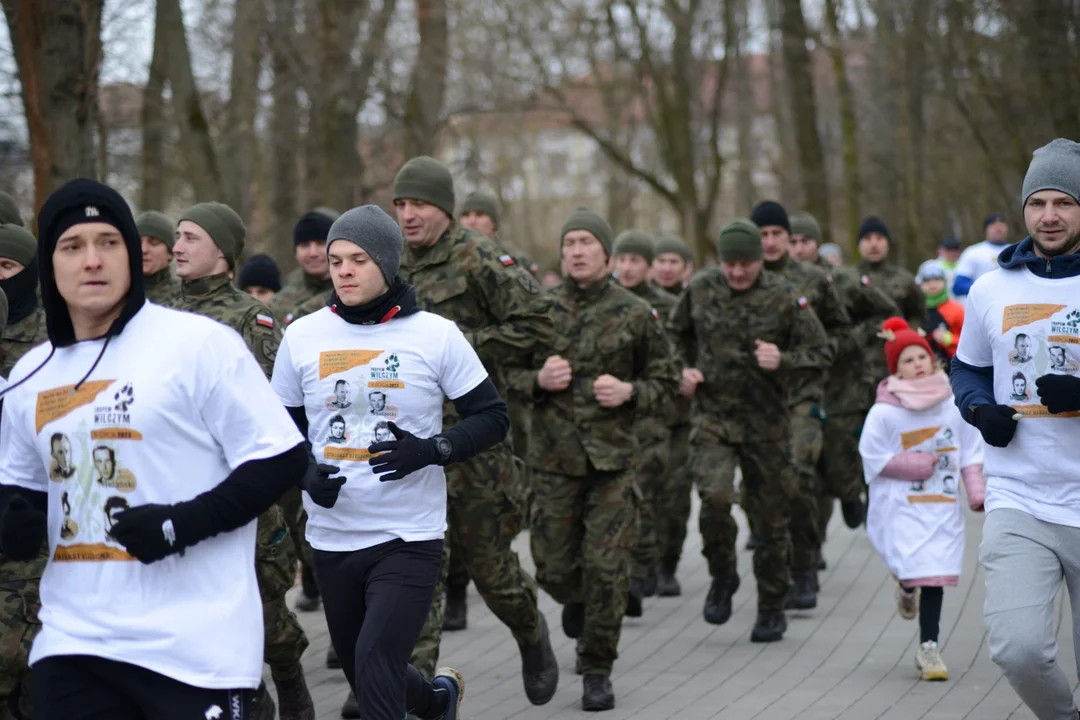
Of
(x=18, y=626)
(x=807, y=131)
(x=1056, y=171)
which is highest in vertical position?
(x=807, y=131)

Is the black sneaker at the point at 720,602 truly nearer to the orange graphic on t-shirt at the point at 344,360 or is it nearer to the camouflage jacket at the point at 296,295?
the camouflage jacket at the point at 296,295

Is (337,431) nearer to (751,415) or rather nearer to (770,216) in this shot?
(751,415)

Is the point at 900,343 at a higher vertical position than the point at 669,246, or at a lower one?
lower

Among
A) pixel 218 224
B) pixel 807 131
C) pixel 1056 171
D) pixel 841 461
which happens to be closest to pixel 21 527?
pixel 218 224

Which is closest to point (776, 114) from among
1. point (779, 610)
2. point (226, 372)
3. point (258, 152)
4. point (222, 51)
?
point (258, 152)

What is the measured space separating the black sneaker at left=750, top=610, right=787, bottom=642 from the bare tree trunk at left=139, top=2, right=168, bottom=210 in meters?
11.7

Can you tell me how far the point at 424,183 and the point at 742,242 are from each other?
2.69 m

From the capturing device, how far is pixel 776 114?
4153 centimetres

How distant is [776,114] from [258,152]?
16.7 metres

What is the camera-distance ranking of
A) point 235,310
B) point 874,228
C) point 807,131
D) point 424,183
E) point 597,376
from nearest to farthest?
point 235,310 < point 424,183 < point 597,376 < point 874,228 < point 807,131

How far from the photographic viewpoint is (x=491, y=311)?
763 centimetres

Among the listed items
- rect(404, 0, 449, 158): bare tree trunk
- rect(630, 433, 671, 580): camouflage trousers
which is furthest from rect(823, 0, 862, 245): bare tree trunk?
rect(630, 433, 671, 580): camouflage trousers

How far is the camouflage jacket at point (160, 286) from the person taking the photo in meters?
8.48

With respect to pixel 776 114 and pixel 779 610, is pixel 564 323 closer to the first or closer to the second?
pixel 779 610
